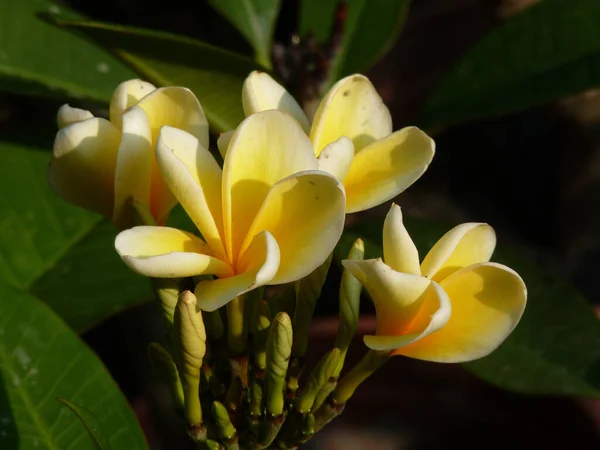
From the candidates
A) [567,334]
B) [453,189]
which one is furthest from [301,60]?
[453,189]

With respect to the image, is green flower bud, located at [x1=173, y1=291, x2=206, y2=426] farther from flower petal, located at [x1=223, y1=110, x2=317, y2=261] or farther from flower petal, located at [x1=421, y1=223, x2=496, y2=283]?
flower petal, located at [x1=421, y1=223, x2=496, y2=283]

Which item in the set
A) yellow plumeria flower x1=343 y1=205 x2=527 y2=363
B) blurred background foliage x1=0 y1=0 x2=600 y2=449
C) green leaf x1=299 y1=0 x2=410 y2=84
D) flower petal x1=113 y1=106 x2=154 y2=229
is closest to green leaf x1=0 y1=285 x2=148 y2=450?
blurred background foliage x1=0 y1=0 x2=600 y2=449

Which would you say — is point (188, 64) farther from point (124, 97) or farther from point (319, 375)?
point (319, 375)

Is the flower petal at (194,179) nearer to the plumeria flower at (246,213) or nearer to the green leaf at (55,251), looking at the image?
the plumeria flower at (246,213)

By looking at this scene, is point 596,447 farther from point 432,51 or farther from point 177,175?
point 432,51

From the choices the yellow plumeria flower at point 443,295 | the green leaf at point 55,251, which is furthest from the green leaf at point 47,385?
the yellow plumeria flower at point 443,295

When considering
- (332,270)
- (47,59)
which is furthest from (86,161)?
(332,270)

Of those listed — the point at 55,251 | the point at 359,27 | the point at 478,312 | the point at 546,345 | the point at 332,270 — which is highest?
the point at 478,312

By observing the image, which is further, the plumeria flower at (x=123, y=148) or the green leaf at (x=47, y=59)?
the green leaf at (x=47, y=59)
